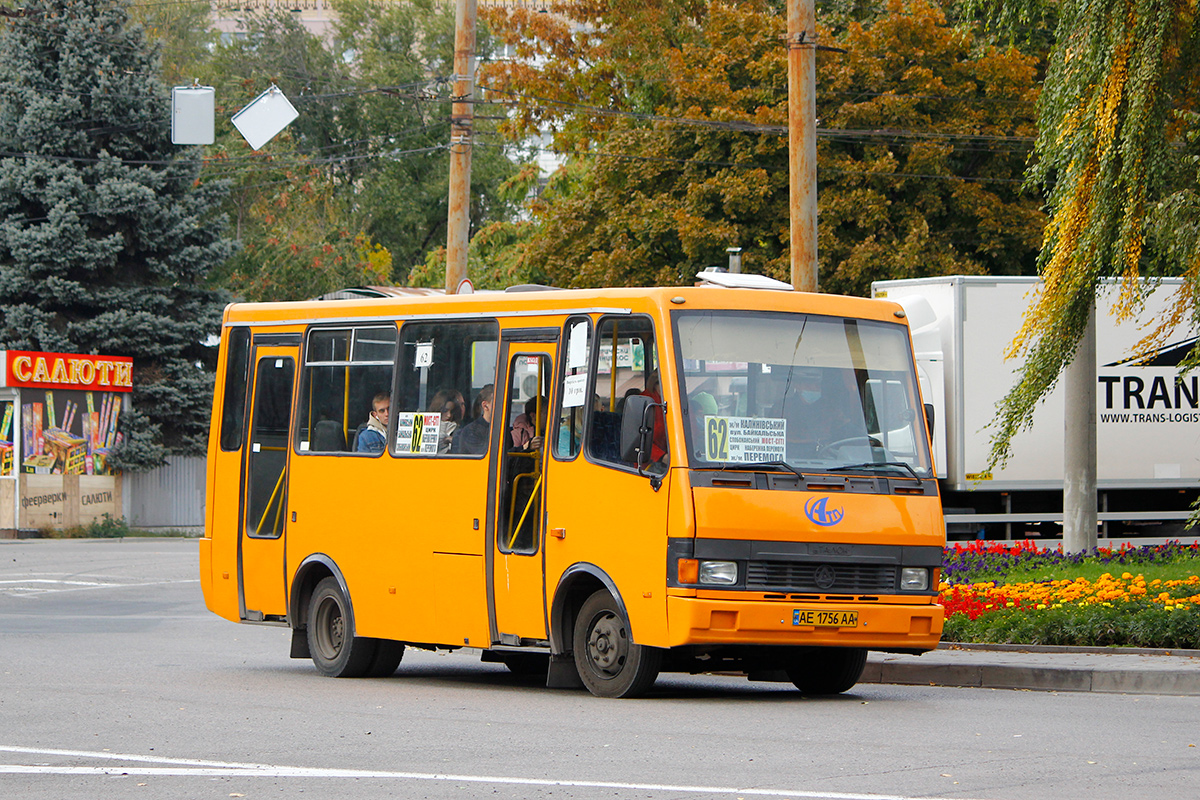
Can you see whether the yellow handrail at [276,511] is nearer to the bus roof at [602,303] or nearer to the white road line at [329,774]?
the bus roof at [602,303]

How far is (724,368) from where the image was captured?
11.6m

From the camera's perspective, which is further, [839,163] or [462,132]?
[839,163]

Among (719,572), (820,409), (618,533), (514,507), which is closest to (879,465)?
(820,409)

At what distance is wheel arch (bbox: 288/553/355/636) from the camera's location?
1427 centimetres

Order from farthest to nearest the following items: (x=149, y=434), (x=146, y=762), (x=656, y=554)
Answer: (x=149, y=434) < (x=656, y=554) < (x=146, y=762)

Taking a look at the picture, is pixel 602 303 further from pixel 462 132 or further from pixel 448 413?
pixel 462 132

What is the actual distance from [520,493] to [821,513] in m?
2.31

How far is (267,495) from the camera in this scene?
48.9ft

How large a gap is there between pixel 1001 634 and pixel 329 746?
7.17 meters

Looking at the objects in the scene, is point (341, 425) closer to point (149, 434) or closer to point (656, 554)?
point (656, 554)

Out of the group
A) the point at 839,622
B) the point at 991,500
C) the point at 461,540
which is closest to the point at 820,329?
the point at 839,622

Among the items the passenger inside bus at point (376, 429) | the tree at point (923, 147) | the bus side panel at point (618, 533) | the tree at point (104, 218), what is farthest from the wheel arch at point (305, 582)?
the tree at point (104, 218)

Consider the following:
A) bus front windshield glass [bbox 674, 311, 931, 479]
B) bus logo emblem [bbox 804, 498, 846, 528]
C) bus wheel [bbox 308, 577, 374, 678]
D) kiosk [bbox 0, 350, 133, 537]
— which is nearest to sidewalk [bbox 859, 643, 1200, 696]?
bus front windshield glass [bbox 674, 311, 931, 479]

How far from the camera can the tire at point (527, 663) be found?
14.1 metres
